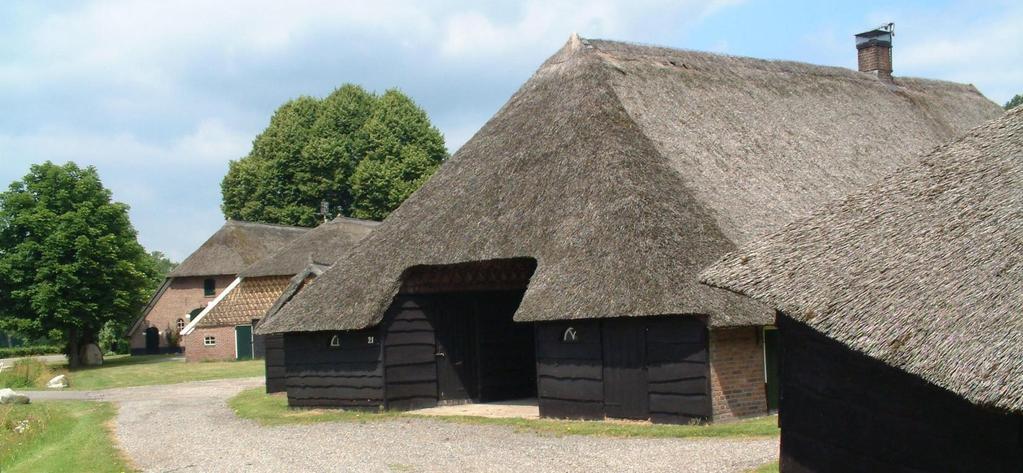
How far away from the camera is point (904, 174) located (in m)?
Answer: 11.2

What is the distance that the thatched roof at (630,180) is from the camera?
17500 mm

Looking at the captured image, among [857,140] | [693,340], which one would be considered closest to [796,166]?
[857,140]

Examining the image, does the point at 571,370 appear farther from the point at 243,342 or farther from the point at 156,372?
the point at 243,342

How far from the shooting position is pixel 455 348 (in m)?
22.3

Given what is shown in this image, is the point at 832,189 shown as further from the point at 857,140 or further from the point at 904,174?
the point at 904,174

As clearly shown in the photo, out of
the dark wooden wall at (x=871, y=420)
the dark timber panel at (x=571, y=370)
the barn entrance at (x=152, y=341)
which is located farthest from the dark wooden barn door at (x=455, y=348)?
the barn entrance at (x=152, y=341)

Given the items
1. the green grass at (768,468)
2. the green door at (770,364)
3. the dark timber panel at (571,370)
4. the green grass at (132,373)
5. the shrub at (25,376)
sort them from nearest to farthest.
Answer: the green grass at (768,468), the green door at (770,364), the dark timber panel at (571,370), the shrub at (25,376), the green grass at (132,373)

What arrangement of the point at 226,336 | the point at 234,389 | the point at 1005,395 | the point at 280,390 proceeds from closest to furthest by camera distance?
the point at 1005,395 → the point at 280,390 → the point at 234,389 → the point at 226,336

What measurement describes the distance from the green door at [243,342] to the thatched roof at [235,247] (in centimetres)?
577

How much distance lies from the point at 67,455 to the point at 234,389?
46.1 ft

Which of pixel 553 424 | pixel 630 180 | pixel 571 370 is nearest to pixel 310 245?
pixel 571 370

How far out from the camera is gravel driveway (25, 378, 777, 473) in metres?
13.6

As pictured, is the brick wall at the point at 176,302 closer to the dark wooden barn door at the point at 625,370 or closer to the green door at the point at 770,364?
the dark wooden barn door at the point at 625,370

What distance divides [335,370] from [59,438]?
5.32 meters
